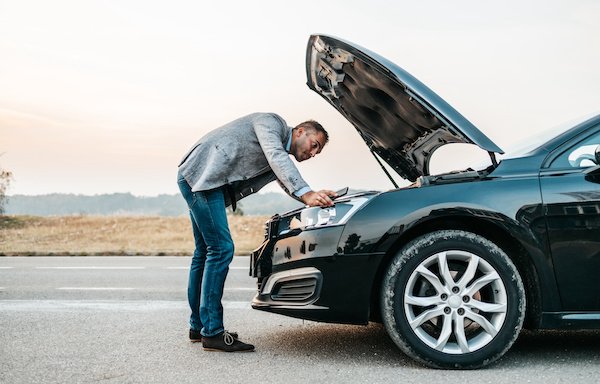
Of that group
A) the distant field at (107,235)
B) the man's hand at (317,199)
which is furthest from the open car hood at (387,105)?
the distant field at (107,235)

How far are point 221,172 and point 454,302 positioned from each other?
164 cm

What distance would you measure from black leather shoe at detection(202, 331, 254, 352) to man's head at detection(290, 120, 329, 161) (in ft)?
4.09

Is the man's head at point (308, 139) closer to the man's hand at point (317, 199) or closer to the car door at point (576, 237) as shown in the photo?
the man's hand at point (317, 199)

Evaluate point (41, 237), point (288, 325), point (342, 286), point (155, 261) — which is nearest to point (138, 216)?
point (41, 237)

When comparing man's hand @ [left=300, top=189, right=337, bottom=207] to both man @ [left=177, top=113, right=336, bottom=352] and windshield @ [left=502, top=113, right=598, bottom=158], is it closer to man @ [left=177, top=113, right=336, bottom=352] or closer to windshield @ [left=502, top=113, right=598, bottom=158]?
man @ [left=177, top=113, right=336, bottom=352]

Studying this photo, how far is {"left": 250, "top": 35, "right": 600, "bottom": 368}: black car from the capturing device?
374 centimetres

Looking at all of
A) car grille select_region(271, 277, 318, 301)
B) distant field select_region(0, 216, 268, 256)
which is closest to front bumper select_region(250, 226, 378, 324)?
car grille select_region(271, 277, 318, 301)

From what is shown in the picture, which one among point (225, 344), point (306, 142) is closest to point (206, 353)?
point (225, 344)

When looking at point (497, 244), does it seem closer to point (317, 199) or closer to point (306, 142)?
point (317, 199)

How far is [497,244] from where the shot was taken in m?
3.91

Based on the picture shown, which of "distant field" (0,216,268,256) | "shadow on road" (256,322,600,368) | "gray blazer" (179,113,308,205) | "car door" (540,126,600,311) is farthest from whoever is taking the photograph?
"distant field" (0,216,268,256)

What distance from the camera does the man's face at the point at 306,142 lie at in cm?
430

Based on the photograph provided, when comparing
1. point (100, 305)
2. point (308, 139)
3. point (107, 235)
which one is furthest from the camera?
point (107, 235)

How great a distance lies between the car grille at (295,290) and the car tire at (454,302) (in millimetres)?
419
